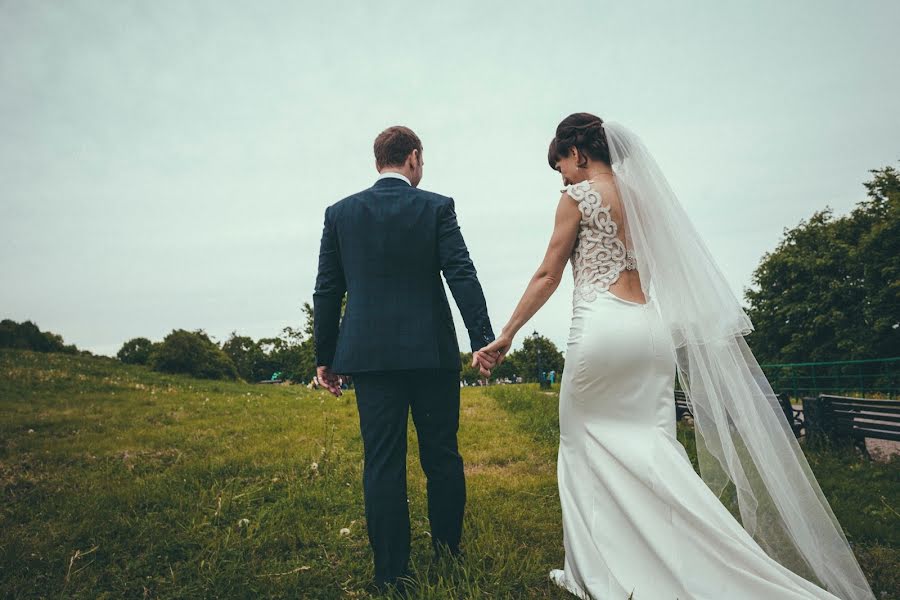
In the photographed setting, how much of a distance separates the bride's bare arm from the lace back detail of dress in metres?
0.06

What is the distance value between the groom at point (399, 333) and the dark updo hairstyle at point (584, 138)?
0.89 metres

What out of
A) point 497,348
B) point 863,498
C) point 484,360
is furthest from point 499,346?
point 863,498

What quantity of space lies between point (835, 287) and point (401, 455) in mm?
35698

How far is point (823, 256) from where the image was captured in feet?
104

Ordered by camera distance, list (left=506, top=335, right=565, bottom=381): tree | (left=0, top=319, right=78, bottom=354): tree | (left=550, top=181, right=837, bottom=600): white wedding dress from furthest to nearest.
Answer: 1. (left=506, top=335, right=565, bottom=381): tree
2. (left=0, top=319, right=78, bottom=354): tree
3. (left=550, top=181, right=837, bottom=600): white wedding dress

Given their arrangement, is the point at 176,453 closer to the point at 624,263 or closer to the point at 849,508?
the point at 624,263

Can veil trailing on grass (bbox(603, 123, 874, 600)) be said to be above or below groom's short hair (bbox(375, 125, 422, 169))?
below

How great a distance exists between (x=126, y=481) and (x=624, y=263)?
5.10 meters

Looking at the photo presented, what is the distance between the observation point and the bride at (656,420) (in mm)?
2488

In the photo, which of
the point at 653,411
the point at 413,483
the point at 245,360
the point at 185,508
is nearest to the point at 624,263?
the point at 653,411

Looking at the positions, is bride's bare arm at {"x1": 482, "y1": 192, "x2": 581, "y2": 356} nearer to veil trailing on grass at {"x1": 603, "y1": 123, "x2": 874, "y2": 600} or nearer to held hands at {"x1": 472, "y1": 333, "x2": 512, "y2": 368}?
held hands at {"x1": 472, "y1": 333, "x2": 512, "y2": 368}

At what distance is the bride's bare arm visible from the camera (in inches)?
121

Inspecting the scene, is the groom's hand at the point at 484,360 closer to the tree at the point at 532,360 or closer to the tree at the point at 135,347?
the tree at the point at 135,347

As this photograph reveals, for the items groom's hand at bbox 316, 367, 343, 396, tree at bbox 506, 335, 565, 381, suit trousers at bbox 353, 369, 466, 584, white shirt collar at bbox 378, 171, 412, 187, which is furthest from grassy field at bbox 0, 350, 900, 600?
tree at bbox 506, 335, 565, 381
